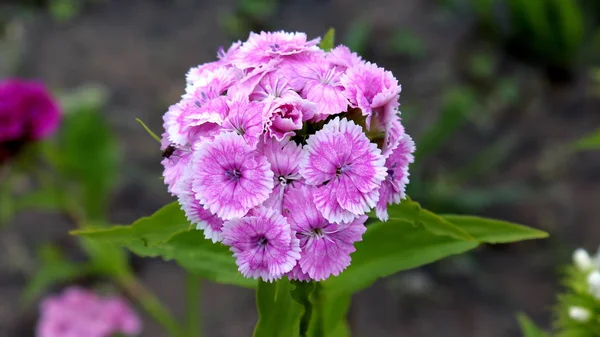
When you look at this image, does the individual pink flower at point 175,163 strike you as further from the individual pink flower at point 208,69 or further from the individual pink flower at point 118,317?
the individual pink flower at point 118,317

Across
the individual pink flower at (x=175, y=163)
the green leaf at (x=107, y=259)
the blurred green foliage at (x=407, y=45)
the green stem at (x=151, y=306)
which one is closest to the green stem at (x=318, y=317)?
the individual pink flower at (x=175, y=163)

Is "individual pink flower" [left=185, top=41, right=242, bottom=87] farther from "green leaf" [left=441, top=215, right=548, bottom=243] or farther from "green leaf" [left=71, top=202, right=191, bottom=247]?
"green leaf" [left=441, top=215, right=548, bottom=243]

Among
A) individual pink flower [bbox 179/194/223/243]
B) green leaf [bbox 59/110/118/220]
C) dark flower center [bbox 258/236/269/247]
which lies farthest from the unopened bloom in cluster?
dark flower center [bbox 258/236/269/247]

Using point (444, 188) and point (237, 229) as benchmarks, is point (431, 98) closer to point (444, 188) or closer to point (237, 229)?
point (444, 188)

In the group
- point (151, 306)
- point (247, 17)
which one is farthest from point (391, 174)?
point (247, 17)

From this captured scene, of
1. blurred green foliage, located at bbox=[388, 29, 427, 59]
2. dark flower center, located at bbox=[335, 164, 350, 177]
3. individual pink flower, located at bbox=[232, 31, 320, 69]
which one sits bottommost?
dark flower center, located at bbox=[335, 164, 350, 177]

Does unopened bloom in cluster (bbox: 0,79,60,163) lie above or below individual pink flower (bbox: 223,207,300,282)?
above

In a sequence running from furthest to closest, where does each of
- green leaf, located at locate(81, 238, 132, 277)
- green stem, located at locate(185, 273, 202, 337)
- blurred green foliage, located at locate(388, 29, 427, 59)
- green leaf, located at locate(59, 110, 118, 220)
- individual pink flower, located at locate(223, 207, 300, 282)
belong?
blurred green foliage, located at locate(388, 29, 427, 59)
green leaf, located at locate(59, 110, 118, 220)
green leaf, located at locate(81, 238, 132, 277)
green stem, located at locate(185, 273, 202, 337)
individual pink flower, located at locate(223, 207, 300, 282)
